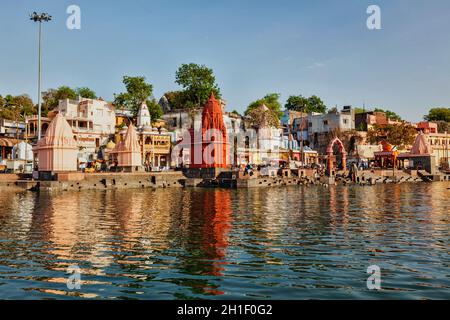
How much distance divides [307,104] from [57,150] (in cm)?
7457

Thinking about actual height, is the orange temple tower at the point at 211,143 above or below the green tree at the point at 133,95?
below

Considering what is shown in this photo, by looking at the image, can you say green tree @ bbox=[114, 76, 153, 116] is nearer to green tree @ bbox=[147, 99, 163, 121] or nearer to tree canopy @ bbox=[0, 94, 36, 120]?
green tree @ bbox=[147, 99, 163, 121]

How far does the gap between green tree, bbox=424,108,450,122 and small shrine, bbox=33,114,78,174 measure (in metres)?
98.9

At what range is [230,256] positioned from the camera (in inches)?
488

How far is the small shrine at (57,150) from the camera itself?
44031mm

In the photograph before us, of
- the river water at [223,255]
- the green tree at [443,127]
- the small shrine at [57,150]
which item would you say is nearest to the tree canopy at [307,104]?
the green tree at [443,127]

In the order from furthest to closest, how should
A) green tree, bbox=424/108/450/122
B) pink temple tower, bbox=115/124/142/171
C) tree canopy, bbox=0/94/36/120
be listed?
green tree, bbox=424/108/450/122
tree canopy, bbox=0/94/36/120
pink temple tower, bbox=115/124/142/171

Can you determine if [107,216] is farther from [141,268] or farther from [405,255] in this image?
[405,255]

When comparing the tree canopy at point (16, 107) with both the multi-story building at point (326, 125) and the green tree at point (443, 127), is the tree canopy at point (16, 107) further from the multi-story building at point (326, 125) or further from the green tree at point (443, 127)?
the green tree at point (443, 127)

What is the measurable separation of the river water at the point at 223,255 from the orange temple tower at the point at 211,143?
32.8m

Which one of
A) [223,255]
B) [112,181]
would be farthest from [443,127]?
[223,255]

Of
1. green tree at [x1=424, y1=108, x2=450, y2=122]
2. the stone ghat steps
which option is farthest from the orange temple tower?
green tree at [x1=424, y1=108, x2=450, y2=122]

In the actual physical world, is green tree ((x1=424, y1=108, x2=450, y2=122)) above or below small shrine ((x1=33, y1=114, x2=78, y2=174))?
above

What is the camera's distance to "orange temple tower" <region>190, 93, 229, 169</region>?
54.8m
